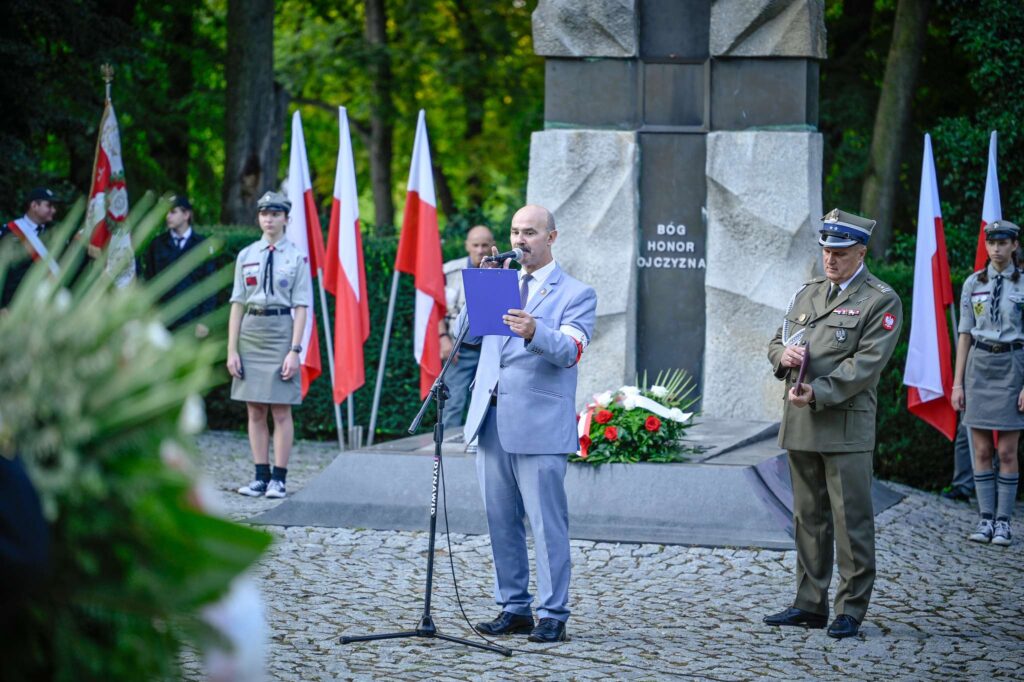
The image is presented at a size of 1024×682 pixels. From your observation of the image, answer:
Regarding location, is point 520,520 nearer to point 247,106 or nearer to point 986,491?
point 986,491

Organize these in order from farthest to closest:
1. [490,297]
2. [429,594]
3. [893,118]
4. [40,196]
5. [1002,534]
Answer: [893,118], [40,196], [1002,534], [429,594], [490,297]

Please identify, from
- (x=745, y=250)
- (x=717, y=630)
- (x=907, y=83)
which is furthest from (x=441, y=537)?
(x=907, y=83)

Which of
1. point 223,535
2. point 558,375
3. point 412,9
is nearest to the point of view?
point 223,535

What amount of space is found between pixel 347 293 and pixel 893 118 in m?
7.87

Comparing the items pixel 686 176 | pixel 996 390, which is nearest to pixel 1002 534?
pixel 996 390

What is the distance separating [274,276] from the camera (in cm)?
950

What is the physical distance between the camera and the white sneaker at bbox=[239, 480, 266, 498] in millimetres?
9727

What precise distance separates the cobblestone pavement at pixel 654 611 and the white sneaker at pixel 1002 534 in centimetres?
8

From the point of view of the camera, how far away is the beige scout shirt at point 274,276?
9500 millimetres

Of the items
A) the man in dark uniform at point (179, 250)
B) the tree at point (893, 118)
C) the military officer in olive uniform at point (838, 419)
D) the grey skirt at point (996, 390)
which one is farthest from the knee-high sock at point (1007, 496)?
the tree at point (893, 118)

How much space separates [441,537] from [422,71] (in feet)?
52.2

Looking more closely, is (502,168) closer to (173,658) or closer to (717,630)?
(717,630)

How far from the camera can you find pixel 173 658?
2.25 m

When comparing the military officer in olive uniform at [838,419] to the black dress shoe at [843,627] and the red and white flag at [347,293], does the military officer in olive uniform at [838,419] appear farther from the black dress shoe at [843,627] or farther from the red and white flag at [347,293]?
the red and white flag at [347,293]
